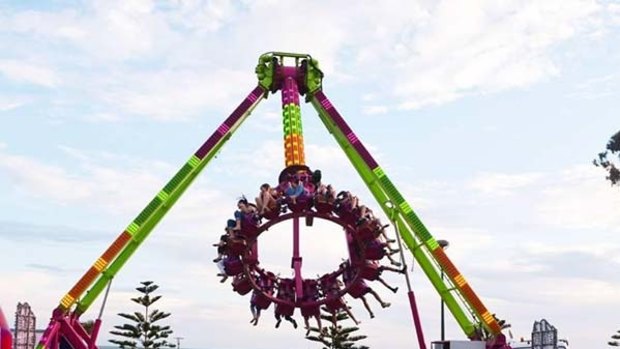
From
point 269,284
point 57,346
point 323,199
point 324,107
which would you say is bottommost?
point 57,346

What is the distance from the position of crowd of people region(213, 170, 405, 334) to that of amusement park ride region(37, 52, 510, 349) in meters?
0.04

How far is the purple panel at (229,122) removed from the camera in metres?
35.9

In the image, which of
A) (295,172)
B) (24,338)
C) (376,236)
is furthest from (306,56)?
(24,338)

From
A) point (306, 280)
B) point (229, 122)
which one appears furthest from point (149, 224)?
point (306, 280)

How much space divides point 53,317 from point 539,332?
18.5 m

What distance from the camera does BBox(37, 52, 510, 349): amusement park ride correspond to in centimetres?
3194

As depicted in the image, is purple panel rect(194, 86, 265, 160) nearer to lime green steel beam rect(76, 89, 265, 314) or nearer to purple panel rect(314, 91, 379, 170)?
lime green steel beam rect(76, 89, 265, 314)

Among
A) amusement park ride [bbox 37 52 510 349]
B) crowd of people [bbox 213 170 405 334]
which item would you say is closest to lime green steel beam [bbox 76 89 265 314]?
amusement park ride [bbox 37 52 510 349]

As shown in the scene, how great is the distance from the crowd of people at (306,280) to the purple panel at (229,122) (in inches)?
167

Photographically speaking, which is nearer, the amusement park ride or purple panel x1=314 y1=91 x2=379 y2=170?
the amusement park ride

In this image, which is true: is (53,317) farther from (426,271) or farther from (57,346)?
(426,271)

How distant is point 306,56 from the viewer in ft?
123

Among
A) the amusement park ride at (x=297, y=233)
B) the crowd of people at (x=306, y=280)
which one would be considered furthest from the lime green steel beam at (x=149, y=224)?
the crowd of people at (x=306, y=280)

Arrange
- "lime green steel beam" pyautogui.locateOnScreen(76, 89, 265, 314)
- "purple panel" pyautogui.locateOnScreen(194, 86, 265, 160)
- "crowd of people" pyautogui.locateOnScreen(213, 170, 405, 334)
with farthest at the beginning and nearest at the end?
"purple panel" pyautogui.locateOnScreen(194, 86, 265, 160) → "lime green steel beam" pyautogui.locateOnScreen(76, 89, 265, 314) → "crowd of people" pyautogui.locateOnScreen(213, 170, 405, 334)
